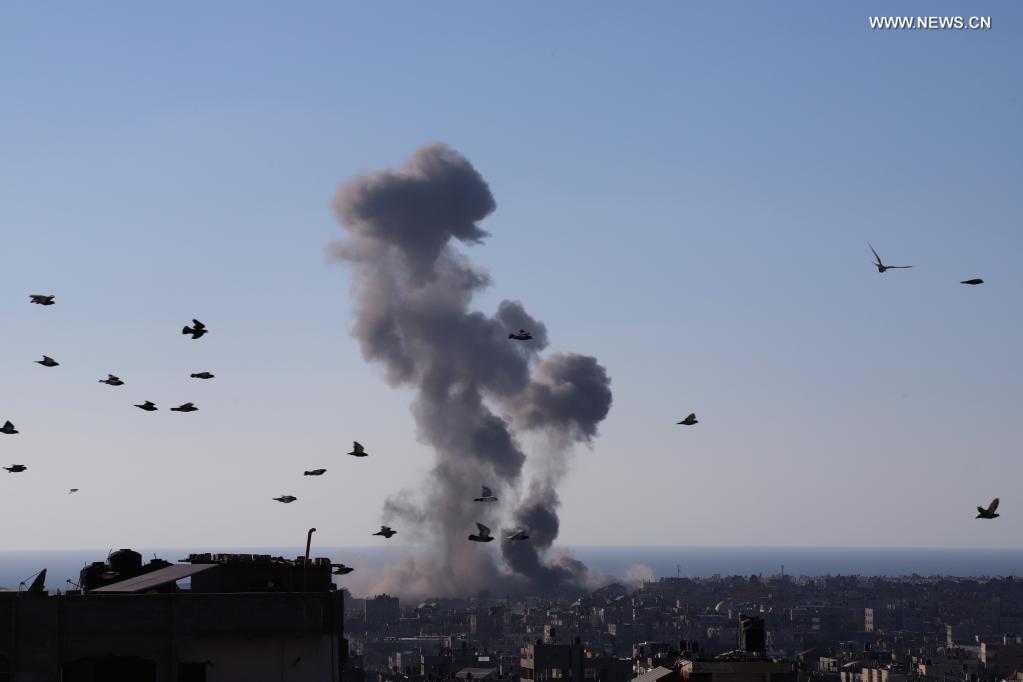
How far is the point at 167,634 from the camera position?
4775 centimetres

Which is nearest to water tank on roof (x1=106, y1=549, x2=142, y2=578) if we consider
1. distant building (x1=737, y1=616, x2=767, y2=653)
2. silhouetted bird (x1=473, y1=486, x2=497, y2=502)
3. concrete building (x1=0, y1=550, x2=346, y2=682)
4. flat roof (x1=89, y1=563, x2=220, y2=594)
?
flat roof (x1=89, y1=563, x2=220, y2=594)

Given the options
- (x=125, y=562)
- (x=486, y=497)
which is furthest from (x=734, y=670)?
(x=125, y=562)

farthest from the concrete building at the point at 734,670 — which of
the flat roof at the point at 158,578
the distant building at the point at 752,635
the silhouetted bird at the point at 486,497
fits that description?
the flat roof at the point at 158,578

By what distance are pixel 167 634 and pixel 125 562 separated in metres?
8.74

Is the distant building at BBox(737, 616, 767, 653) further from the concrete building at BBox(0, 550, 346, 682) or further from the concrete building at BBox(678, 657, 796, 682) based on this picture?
the concrete building at BBox(0, 550, 346, 682)

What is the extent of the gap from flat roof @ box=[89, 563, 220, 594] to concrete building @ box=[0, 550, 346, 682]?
0.08 meters

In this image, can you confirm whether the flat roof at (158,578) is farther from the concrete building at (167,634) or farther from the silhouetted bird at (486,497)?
the silhouetted bird at (486,497)

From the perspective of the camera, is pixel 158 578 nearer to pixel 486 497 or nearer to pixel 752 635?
pixel 486 497

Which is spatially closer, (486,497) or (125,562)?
(125,562)

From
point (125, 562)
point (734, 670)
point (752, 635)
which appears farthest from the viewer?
point (752, 635)

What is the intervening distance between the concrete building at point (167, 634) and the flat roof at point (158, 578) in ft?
0.27

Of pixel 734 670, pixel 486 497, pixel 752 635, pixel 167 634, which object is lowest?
pixel 734 670

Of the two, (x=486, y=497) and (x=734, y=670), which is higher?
(x=486, y=497)

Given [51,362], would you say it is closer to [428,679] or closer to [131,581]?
[131,581]
